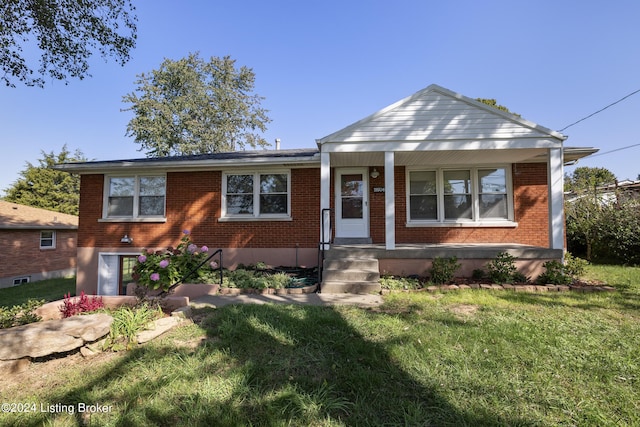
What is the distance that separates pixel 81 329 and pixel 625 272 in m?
11.4

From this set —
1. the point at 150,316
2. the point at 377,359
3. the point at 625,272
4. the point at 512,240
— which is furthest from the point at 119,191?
the point at 625,272

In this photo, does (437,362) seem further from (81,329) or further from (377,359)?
(81,329)

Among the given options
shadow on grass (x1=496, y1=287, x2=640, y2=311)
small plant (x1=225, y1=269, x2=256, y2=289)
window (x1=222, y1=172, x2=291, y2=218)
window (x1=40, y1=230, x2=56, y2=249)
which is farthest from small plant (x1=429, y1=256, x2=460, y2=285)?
window (x1=40, y1=230, x2=56, y2=249)

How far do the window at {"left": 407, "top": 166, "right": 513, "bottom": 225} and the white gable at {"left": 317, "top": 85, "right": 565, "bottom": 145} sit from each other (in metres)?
2.01

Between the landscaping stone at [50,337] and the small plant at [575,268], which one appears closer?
the landscaping stone at [50,337]

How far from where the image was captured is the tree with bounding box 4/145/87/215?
23.7m

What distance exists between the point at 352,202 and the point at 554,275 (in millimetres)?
5152

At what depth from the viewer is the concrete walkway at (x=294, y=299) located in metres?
5.15

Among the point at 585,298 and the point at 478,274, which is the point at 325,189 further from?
the point at 585,298

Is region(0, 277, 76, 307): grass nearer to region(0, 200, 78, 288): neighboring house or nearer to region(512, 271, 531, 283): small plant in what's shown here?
region(0, 200, 78, 288): neighboring house

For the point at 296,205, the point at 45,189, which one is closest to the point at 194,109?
the point at 45,189

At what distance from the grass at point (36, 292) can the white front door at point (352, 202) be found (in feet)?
→ 36.5

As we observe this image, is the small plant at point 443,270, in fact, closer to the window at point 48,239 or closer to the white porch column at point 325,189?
the white porch column at point 325,189

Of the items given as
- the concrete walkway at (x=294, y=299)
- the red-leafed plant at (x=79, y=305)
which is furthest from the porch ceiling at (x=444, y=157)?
the red-leafed plant at (x=79, y=305)
